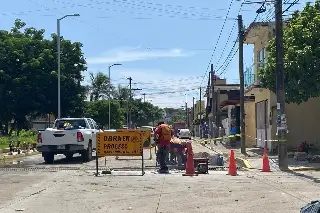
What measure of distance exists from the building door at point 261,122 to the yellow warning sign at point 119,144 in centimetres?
1463

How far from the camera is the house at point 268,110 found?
29250 millimetres

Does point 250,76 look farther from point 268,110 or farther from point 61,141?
point 61,141

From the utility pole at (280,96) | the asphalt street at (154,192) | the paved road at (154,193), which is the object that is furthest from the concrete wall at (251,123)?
the paved road at (154,193)

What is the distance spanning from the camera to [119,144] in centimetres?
1838

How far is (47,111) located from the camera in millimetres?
52688

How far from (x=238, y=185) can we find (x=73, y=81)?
1591 inches

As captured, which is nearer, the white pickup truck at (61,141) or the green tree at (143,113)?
the white pickup truck at (61,141)

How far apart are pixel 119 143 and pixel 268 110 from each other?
1460 cm

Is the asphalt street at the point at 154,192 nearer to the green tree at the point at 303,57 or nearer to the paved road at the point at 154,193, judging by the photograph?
the paved road at the point at 154,193

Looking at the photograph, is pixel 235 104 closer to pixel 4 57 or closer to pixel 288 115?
pixel 288 115

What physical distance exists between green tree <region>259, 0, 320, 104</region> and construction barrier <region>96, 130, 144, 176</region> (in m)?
8.21

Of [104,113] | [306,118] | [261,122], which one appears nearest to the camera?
[306,118]

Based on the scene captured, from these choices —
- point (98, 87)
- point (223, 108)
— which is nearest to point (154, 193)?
point (223, 108)

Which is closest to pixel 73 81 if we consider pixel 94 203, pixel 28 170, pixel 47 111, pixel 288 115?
pixel 47 111
